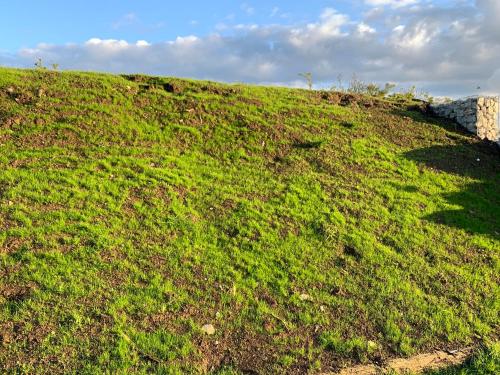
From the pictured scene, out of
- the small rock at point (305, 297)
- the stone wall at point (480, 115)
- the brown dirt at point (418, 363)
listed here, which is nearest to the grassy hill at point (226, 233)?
the small rock at point (305, 297)

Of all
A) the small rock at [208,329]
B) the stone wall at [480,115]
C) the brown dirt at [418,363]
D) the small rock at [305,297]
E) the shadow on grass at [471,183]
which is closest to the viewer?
A: the brown dirt at [418,363]

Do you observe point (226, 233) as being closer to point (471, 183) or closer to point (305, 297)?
point (305, 297)

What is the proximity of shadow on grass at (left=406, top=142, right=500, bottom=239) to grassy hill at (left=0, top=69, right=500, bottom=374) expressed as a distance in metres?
0.08

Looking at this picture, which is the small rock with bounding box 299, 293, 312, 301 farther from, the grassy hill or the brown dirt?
the brown dirt

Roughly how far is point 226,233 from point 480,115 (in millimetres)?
12319

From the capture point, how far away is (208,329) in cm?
716

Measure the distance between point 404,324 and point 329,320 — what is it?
52.8 inches

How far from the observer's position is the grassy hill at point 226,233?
6945 millimetres

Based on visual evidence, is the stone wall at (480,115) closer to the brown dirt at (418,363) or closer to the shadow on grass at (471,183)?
the shadow on grass at (471,183)

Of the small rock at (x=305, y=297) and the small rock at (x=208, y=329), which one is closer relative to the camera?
the small rock at (x=208, y=329)

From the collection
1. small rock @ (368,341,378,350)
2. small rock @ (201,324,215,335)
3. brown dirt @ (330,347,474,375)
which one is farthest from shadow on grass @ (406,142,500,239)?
small rock @ (201,324,215,335)

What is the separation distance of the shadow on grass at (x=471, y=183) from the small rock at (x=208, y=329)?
265 inches

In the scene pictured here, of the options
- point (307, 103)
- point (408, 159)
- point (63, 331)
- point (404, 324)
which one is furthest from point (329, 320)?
point (307, 103)

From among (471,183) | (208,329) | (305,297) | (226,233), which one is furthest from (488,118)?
(208,329)
